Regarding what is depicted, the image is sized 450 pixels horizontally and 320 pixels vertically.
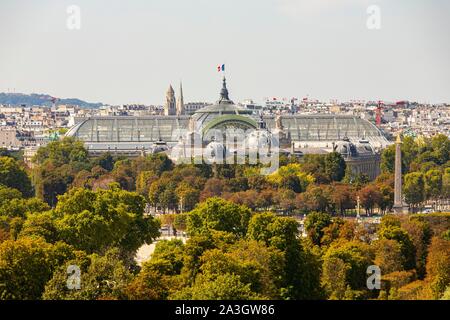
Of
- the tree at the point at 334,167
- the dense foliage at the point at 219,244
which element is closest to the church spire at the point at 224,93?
the tree at the point at 334,167

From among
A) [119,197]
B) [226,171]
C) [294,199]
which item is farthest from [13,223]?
[226,171]

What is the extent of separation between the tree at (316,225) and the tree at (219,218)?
7.47ft

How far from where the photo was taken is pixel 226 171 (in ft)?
285

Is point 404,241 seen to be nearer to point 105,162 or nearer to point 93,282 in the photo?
point 93,282

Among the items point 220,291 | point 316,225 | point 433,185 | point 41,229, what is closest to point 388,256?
point 316,225

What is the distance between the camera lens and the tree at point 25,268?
35438mm

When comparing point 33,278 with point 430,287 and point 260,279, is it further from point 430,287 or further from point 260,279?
point 430,287

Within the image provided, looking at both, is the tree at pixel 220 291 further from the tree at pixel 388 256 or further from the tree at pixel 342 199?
the tree at pixel 342 199

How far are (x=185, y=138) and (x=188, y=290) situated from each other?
77779 mm

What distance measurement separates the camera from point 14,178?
79312 millimetres

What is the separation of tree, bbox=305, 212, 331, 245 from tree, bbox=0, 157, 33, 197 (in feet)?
99.6

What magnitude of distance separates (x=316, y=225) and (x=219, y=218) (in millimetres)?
3781

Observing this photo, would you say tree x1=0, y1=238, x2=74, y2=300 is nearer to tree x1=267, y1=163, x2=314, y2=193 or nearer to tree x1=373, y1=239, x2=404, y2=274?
tree x1=373, y1=239, x2=404, y2=274
